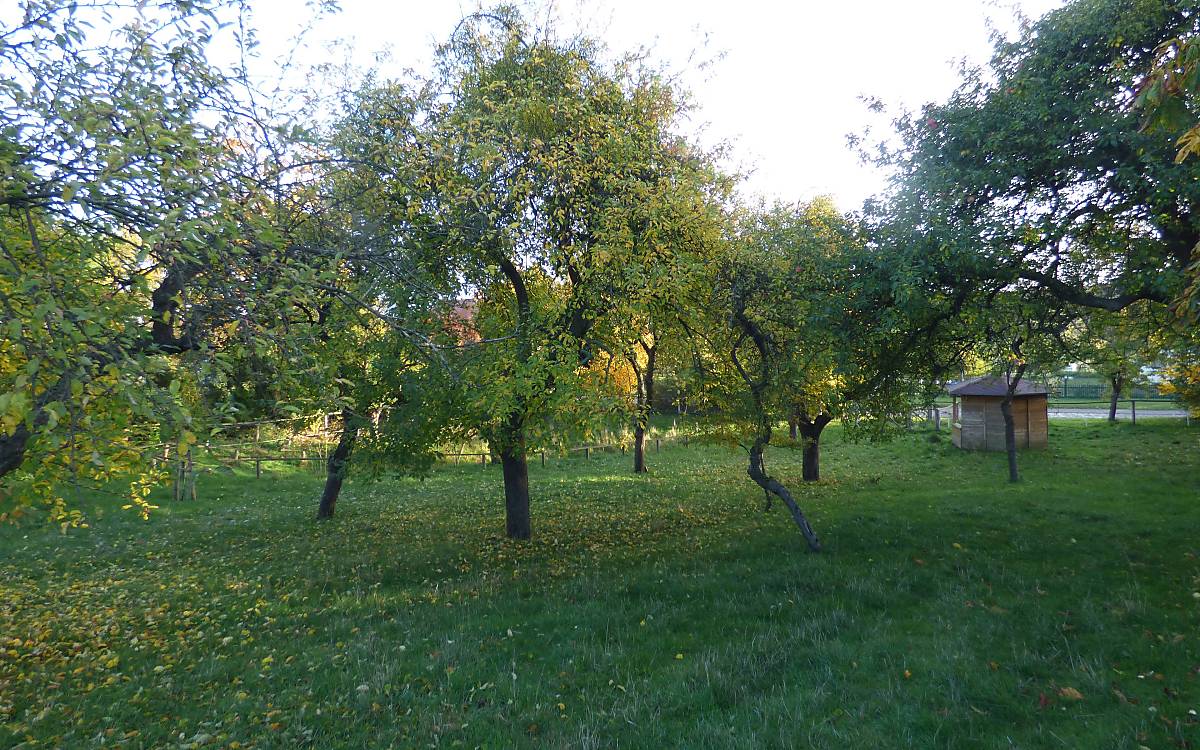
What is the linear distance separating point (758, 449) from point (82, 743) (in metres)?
10.2

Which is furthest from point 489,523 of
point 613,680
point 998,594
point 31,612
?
point 998,594

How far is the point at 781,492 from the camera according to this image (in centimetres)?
1114

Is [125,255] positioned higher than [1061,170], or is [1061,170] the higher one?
[1061,170]

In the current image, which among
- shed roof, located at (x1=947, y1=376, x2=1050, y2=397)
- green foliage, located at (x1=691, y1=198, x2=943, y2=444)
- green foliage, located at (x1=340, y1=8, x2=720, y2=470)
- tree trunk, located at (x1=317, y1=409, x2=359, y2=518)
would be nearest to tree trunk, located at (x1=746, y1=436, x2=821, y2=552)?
green foliage, located at (x1=691, y1=198, x2=943, y2=444)

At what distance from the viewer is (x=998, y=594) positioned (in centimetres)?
839

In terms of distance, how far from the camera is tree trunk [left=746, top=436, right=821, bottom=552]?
1079 cm

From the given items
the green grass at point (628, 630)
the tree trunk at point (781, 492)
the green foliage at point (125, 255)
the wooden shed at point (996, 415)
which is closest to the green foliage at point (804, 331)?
the tree trunk at point (781, 492)

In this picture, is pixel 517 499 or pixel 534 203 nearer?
pixel 534 203

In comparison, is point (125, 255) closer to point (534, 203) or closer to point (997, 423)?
point (534, 203)

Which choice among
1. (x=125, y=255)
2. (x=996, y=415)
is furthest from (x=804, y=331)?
(x=996, y=415)

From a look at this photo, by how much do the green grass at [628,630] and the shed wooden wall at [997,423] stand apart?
1053 centimetres

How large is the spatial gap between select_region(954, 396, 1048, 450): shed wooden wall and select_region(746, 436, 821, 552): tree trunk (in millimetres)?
19497

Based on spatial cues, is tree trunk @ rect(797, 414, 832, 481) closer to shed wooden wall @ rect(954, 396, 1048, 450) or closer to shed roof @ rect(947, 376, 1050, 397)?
shed roof @ rect(947, 376, 1050, 397)

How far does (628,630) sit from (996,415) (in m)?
25.3
